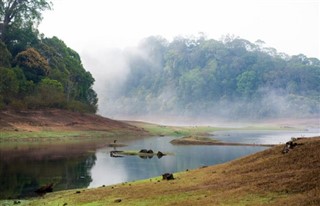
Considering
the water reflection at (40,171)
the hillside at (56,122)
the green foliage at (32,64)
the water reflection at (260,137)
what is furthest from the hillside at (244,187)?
the green foliage at (32,64)

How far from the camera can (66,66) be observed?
138m

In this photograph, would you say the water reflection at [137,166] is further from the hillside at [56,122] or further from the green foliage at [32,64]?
the green foliage at [32,64]

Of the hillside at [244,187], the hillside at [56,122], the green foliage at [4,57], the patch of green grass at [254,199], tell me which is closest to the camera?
the patch of green grass at [254,199]

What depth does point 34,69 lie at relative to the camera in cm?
11919

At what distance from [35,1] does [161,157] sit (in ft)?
277

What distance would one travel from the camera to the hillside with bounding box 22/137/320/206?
20062mm

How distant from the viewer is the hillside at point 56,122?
9688cm

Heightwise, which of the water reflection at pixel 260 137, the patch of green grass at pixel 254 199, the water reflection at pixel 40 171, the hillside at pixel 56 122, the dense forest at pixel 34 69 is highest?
the dense forest at pixel 34 69

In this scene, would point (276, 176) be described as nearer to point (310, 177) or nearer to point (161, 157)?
point (310, 177)

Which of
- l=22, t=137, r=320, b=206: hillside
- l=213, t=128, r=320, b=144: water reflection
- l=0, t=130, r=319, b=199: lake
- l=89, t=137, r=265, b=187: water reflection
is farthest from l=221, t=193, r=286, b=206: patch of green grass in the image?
l=213, t=128, r=320, b=144: water reflection

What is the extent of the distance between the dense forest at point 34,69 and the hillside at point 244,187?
264 feet

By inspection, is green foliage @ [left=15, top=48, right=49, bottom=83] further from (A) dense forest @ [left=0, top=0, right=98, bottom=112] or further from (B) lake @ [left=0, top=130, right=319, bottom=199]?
(B) lake @ [left=0, top=130, right=319, bottom=199]

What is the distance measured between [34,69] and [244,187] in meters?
106

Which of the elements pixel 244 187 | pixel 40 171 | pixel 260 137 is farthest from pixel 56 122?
pixel 244 187
